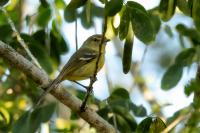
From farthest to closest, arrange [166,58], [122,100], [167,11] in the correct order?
[166,58] → [122,100] → [167,11]

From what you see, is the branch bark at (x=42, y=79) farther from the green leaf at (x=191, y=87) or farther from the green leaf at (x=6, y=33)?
the green leaf at (x=191, y=87)

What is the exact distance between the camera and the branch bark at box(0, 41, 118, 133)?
4.28 meters

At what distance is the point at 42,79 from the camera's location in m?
4.34

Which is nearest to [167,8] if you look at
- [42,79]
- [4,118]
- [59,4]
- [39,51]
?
[42,79]

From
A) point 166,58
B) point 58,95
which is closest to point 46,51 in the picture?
point 58,95

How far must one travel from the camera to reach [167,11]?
435cm

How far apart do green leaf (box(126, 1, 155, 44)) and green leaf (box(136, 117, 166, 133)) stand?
1.74 ft

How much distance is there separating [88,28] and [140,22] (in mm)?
2045

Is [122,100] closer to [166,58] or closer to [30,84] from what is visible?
[30,84]

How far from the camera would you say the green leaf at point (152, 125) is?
387 cm

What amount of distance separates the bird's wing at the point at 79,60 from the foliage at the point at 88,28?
0.44 feet

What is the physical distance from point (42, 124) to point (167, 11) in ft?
5.57

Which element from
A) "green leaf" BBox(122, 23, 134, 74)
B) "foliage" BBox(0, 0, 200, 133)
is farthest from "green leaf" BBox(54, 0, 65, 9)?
"green leaf" BBox(122, 23, 134, 74)

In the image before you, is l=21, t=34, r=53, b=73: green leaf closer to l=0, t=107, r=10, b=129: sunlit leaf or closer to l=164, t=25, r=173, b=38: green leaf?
l=0, t=107, r=10, b=129: sunlit leaf
